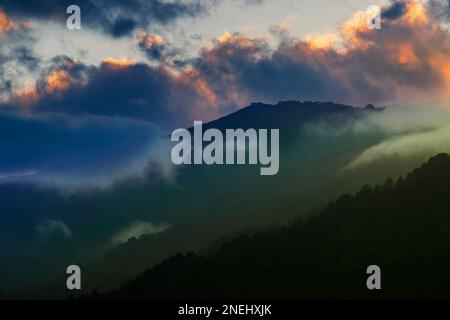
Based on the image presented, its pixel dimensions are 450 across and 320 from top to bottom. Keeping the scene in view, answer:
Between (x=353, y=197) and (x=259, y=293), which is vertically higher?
(x=353, y=197)

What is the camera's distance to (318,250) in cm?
16250

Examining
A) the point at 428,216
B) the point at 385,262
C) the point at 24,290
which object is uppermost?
the point at 428,216

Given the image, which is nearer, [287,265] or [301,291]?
[301,291]

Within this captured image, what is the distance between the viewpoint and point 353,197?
188250 millimetres

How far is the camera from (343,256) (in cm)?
15375

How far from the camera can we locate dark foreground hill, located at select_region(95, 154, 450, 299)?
453 ft

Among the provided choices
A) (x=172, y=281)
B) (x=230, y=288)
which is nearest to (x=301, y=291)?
(x=230, y=288)

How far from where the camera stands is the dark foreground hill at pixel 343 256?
453ft
